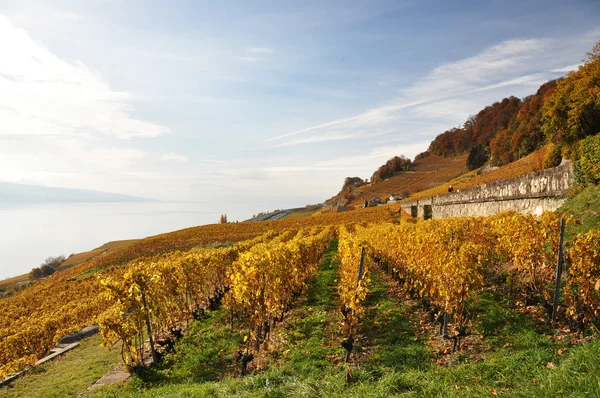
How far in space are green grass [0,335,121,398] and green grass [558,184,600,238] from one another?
13.4 m

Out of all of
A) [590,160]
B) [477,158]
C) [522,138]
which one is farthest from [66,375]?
[477,158]

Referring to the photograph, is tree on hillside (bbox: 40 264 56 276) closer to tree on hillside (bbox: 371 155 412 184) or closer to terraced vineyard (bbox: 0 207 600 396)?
terraced vineyard (bbox: 0 207 600 396)

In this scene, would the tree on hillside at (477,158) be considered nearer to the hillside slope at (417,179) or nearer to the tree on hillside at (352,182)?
the hillside slope at (417,179)

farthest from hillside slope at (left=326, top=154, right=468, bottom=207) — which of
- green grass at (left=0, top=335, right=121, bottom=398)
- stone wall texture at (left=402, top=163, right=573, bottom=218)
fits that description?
green grass at (left=0, top=335, right=121, bottom=398)

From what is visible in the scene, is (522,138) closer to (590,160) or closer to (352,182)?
(590,160)

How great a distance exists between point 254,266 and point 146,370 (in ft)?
10.4

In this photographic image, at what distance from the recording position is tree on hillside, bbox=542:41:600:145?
2094 centimetres

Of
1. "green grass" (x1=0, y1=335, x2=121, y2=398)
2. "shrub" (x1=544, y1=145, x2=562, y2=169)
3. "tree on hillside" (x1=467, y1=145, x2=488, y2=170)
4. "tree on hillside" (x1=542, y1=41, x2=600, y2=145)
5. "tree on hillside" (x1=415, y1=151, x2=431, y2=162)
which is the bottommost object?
"green grass" (x1=0, y1=335, x2=121, y2=398)

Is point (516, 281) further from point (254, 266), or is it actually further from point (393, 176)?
point (393, 176)

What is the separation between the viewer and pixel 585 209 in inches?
466

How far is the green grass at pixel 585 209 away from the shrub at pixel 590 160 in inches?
19.0

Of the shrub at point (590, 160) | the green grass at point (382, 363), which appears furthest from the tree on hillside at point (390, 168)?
the green grass at point (382, 363)

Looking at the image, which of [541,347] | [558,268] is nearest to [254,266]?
[541,347]

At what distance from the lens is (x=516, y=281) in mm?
9094
